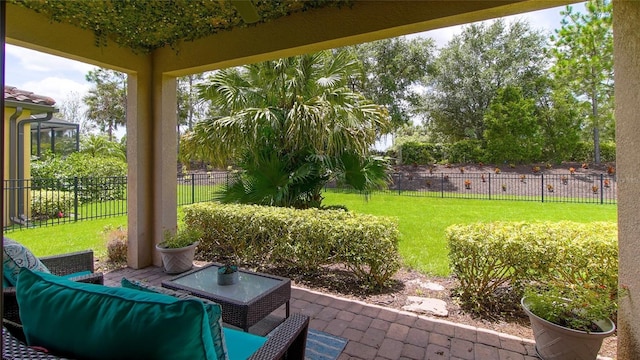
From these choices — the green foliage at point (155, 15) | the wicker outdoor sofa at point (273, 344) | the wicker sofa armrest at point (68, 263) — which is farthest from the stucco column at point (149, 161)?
the wicker outdoor sofa at point (273, 344)

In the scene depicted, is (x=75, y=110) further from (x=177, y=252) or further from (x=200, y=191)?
(x=177, y=252)

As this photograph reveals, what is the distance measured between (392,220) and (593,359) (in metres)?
2.01

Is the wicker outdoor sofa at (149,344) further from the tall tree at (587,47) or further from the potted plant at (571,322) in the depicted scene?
the tall tree at (587,47)

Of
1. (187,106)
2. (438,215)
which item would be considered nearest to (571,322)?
(438,215)

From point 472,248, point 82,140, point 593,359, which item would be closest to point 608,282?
point 593,359

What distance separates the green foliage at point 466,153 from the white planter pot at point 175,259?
1519 cm

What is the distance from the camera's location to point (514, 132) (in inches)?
634

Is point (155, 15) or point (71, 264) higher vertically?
point (155, 15)

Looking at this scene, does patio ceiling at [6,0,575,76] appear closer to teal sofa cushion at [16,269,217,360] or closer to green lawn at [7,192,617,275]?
teal sofa cushion at [16,269,217,360]

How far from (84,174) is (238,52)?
1015 cm

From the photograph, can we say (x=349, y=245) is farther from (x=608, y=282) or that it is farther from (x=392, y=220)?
(x=608, y=282)

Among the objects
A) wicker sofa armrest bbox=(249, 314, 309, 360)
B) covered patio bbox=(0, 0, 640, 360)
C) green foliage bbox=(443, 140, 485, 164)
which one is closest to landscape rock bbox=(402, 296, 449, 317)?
covered patio bbox=(0, 0, 640, 360)

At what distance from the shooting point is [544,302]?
7.81 ft

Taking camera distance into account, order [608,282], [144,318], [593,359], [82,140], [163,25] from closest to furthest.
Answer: [144,318] → [593,359] → [608,282] → [163,25] → [82,140]
